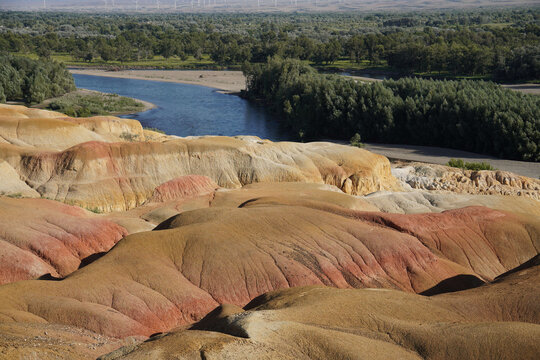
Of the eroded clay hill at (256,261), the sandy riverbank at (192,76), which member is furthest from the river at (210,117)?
the eroded clay hill at (256,261)

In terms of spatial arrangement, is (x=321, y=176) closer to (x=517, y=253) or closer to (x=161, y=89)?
(x=517, y=253)

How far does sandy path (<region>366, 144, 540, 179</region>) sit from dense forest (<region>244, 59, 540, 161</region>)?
8.73ft

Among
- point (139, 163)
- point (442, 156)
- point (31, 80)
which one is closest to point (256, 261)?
point (139, 163)

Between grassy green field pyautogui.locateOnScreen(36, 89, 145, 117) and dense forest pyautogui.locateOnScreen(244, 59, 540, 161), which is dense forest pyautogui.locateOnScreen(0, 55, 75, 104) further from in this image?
dense forest pyautogui.locateOnScreen(244, 59, 540, 161)

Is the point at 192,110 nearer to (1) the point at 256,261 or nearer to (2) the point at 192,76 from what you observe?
(2) the point at 192,76

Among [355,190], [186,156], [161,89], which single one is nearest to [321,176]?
[355,190]

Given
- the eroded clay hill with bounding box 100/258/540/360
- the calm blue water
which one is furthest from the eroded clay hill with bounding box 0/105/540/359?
the calm blue water

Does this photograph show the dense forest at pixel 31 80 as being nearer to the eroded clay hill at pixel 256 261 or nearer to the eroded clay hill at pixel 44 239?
the eroded clay hill at pixel 44 239

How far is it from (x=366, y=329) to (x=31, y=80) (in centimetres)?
12870

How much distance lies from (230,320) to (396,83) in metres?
99.0

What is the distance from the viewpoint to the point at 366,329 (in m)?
25.6

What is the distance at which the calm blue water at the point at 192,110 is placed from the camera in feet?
390

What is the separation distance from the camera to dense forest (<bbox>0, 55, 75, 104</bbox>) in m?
135

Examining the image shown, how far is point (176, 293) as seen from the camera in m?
34.4
